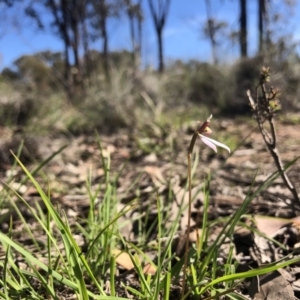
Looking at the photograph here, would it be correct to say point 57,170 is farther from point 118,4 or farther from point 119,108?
point 118,4

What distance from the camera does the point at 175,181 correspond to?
199 centimetres

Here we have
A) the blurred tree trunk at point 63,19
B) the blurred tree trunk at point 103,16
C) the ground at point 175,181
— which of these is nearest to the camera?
the ground at point 175,181

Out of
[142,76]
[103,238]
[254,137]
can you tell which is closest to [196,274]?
[103,238]

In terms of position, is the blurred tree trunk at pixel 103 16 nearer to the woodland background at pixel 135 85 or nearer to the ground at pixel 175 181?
the woodland background at pixel 135 85

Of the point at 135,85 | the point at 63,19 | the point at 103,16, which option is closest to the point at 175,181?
the point at 135,85

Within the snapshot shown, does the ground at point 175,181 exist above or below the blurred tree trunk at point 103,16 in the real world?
below

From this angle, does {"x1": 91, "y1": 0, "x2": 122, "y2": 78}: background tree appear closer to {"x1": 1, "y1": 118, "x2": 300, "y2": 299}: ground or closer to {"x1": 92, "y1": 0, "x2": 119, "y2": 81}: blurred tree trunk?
{"x1": 92, "y1": 0, "x2": 119, "y2": 81}: blurred tree trunk

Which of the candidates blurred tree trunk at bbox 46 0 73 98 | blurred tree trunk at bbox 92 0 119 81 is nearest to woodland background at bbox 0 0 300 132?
blurred tree trunk at bbox 46 0 73 98

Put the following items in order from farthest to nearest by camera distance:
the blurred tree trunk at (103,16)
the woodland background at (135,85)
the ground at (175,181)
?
the blurred tree trunk at (103,16), the woodland background at (135,85), the ground at (175,181)

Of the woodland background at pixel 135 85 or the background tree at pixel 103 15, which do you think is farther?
the background tree at pixel 103 15

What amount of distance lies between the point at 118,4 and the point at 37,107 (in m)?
13.1

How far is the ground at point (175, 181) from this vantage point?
1.35m

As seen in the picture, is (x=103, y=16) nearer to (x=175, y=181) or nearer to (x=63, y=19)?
(x=63, y=19)

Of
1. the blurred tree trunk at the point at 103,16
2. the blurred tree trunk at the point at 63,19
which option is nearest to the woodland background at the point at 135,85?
the blurred tree trunk at the point at 63,19
